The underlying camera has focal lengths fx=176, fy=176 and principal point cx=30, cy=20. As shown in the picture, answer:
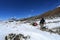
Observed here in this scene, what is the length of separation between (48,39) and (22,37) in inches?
125

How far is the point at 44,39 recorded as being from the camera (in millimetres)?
16641

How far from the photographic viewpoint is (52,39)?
1716 cm

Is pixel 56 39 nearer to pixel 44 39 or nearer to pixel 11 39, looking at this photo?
pixel 44 39

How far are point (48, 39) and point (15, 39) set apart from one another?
3.87 meters

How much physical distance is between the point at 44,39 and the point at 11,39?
3.52 meters

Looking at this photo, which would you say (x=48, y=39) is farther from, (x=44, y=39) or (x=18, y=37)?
(x=18, y=37)

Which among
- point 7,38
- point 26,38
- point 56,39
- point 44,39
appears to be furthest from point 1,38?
point 56,39

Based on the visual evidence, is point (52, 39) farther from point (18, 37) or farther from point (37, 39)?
point (18, 37)

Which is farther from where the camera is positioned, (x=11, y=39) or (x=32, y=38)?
(x=32, y=38)

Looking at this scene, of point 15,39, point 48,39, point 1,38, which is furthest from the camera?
point 48,39

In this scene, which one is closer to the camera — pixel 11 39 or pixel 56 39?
pixel 11 39

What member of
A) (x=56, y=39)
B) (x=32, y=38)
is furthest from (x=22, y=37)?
(x=56, y=39)

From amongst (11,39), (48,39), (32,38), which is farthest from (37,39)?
(11,39)

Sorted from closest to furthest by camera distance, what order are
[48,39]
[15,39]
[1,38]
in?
[15,39], [1,38], [48,39]
